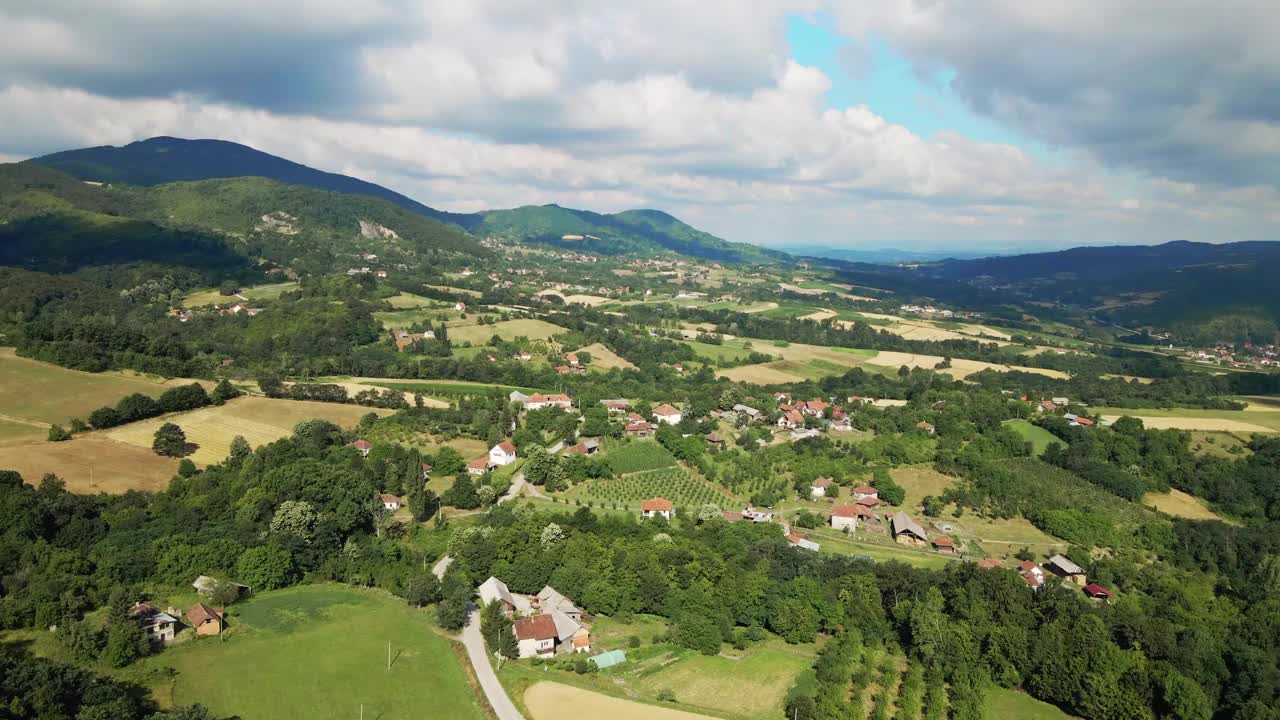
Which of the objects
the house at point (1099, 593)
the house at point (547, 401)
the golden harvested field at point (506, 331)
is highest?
the golden harvested field at point (506, 331)

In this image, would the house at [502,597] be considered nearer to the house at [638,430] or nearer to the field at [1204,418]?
the house at [638,430]

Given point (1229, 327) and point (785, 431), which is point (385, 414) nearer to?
point (785, 431)

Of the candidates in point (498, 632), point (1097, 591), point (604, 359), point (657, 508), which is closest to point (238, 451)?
point (498, 632)

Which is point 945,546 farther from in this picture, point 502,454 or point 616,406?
point 616,406

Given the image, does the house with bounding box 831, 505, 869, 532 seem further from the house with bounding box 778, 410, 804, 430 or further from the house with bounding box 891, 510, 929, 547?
the house with bounding box 778, 410, 804, 430

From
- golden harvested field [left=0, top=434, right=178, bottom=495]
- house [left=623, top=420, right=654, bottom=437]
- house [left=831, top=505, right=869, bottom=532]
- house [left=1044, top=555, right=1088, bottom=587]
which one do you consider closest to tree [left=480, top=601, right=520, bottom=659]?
house [left=831, top=505, right=869, bottom=532]

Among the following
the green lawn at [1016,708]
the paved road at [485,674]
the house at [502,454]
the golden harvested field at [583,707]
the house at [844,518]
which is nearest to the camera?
the golden harvested field at [583,707]

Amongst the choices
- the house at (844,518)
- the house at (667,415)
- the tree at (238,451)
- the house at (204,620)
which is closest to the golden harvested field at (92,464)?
the tree at (238,451)
